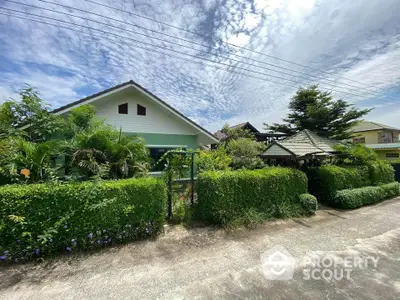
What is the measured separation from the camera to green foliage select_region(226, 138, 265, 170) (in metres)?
9.51

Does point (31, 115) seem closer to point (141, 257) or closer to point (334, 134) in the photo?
point (141, 257)

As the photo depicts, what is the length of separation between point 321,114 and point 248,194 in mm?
16057

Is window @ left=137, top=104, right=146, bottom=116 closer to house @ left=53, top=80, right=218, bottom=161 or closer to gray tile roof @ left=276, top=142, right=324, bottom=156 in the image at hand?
house @ left=53, top=80, right=218, bottom=161

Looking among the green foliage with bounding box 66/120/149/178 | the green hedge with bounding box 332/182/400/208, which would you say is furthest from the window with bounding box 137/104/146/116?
the green hedge with bounding box 332/182/400/208

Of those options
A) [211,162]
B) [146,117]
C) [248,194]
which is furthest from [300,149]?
[146,117]

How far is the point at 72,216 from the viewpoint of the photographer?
12.2ft

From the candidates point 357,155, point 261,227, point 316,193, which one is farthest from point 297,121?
point 261,227

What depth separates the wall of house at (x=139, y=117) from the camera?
8805mm

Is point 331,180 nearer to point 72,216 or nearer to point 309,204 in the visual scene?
point 309,204

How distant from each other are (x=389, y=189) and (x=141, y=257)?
11385 millimetres

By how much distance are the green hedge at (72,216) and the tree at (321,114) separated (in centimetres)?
1849

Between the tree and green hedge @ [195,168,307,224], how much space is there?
545 inches

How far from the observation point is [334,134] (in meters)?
17.6

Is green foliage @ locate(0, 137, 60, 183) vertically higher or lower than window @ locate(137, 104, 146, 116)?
lower
